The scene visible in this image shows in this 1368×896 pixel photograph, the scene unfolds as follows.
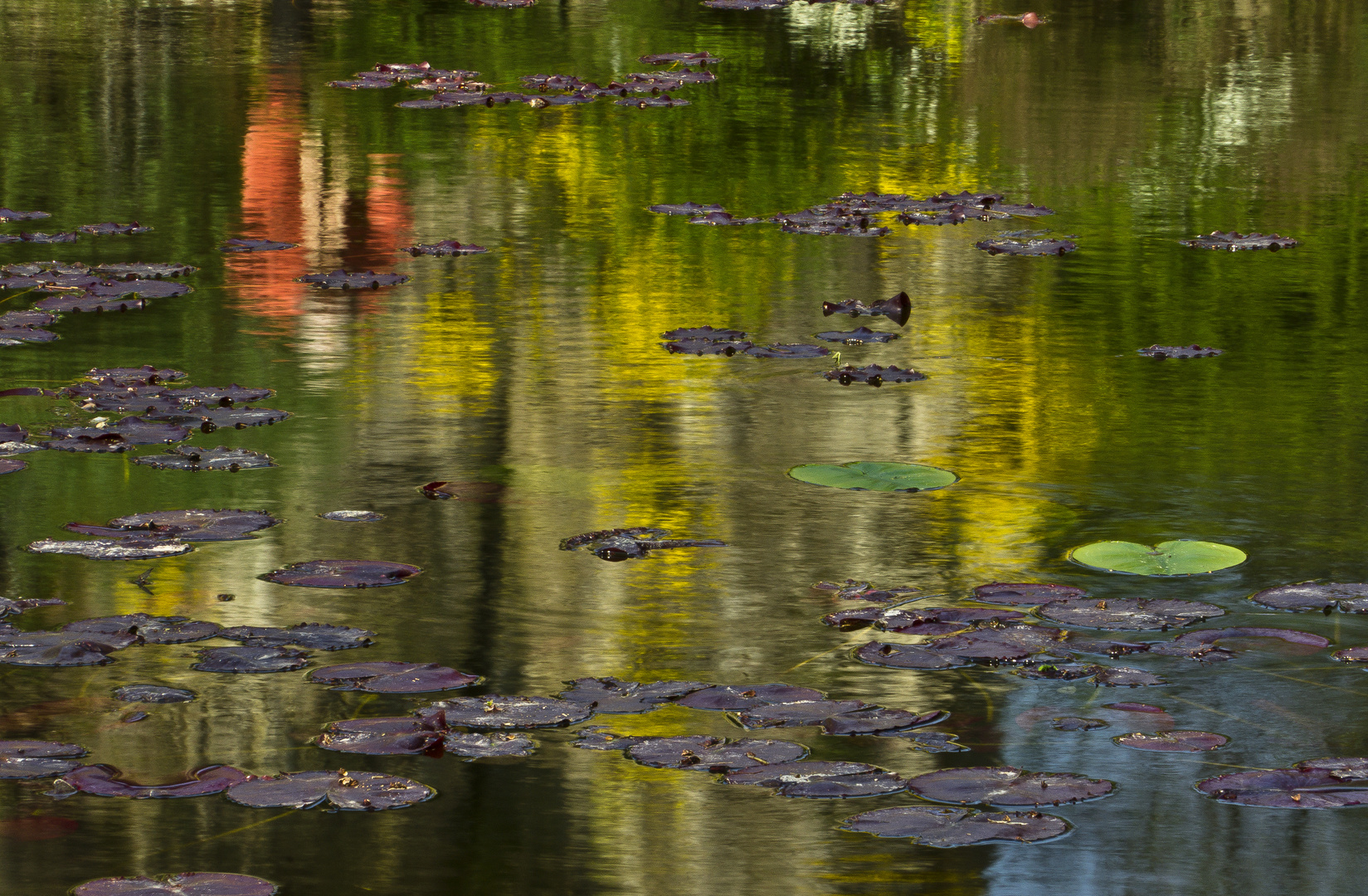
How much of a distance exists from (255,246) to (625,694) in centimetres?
643

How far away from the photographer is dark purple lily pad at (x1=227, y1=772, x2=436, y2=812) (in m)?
4.93

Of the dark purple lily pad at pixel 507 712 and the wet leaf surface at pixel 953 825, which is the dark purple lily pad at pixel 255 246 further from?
the wet leaf surface at pixel 953 825

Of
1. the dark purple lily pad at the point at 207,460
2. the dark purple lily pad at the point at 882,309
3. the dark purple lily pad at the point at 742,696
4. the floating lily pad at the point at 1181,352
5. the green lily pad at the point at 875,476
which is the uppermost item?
the dark purple lily pad at the point at 882,309

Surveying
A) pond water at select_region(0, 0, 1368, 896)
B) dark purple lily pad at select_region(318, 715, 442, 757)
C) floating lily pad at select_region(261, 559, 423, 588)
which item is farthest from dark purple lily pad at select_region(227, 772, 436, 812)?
floating lily pad at select_region(261, 559, 423, 588)

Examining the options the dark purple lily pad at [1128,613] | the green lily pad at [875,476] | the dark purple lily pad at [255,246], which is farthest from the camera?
the dark purple lily pad at [255,246]

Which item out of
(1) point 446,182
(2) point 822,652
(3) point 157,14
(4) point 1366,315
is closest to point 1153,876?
(2) point 822,652

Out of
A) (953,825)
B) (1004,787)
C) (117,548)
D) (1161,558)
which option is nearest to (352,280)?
(117,548)

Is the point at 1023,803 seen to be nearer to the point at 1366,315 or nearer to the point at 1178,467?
the point at 1178,467

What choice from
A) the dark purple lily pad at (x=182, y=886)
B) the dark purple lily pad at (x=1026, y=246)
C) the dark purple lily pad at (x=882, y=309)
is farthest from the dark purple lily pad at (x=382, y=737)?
the dark purple lily pad at (x=1026, y=246)

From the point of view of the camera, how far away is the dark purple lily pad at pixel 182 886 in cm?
447

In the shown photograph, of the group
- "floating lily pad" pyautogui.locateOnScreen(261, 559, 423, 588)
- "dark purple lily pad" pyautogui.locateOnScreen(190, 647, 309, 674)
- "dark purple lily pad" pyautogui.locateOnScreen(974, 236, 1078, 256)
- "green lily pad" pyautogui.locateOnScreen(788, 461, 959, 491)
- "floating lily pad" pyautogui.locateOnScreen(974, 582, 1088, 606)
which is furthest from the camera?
"dark purple lily pad" pyautogui.locateOnScreen(974, 236, 1078, 256)

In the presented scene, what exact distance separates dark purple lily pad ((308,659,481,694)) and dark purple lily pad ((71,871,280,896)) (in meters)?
1.08

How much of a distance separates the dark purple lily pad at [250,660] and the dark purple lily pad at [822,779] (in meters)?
1.39

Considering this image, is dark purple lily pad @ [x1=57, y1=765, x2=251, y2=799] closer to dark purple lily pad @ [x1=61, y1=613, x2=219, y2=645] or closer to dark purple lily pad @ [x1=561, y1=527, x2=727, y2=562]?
dark purple lily pad @ [x1=61, y1=613, x2=219, y2=645]
